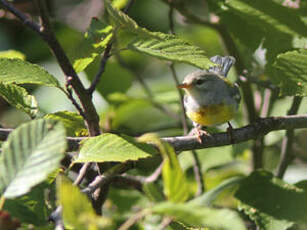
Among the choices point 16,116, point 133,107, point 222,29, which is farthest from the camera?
point 16,116

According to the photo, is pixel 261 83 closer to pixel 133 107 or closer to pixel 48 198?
pixel 133 107

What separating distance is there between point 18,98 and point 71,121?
0.56ft

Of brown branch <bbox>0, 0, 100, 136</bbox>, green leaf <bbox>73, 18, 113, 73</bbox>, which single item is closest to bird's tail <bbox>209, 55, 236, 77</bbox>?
green leaf <bbox>73, 18, 113, 73</bbox>

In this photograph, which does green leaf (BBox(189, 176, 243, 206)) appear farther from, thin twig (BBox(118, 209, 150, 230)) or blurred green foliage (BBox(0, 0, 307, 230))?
thin twig (BBox(118, 209, 150, 230))

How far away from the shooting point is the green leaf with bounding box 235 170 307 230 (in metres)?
1.82

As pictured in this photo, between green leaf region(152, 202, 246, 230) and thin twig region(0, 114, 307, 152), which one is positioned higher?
green leaf region(152, 202, 246, 230)

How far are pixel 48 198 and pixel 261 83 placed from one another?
107 cm

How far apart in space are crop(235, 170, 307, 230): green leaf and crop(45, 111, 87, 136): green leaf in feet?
2.35

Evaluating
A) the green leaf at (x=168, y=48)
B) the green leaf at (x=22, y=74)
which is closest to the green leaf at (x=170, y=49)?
the green leaf at (x=168, y=48)

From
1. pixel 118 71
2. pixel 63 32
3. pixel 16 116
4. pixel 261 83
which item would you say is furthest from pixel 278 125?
pixel 63 32

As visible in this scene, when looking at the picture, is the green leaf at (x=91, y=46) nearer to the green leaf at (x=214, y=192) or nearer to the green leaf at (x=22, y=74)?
the green leaf at (x=22, y=74)

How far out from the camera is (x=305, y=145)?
2.51m

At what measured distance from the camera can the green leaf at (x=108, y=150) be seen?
1238 mm

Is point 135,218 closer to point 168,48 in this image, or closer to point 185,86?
point 168,48
